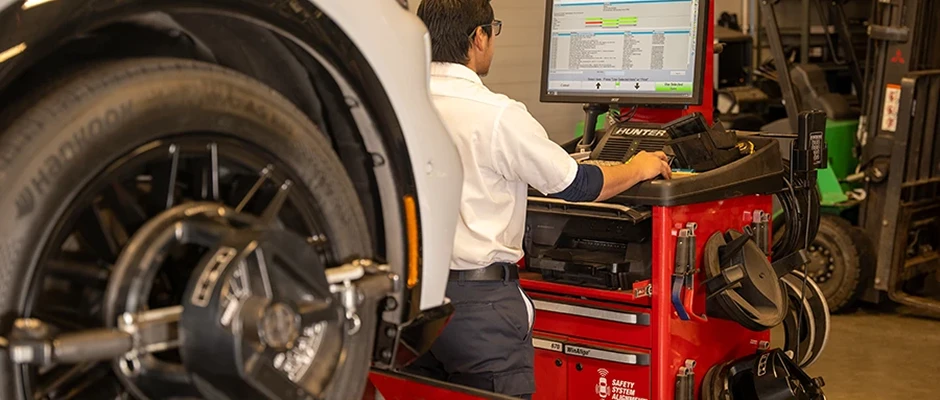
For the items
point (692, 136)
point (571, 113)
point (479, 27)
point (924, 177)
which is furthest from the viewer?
point (571, 113)

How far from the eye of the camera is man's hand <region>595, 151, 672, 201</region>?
325 centimetres

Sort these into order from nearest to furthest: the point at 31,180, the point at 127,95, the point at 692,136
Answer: the point at 31,180
the point at 127,95
the point at 692,136

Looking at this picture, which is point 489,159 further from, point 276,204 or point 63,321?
point 63,321

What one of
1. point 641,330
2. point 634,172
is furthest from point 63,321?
point 641,330

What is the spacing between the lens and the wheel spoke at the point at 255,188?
1541 millimetres

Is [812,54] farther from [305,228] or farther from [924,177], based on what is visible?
[305,228]

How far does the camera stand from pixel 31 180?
1.28 metres

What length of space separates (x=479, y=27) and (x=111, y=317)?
1980 millimetres

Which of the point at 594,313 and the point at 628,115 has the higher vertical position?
the point at 628,115

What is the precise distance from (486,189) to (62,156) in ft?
6.07

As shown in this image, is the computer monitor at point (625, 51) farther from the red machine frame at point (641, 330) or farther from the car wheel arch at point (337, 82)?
the car wheel arch at point (337, 82)

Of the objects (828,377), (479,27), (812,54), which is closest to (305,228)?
(479,27)

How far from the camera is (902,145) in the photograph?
583 cm

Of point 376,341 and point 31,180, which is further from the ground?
point 31,180
